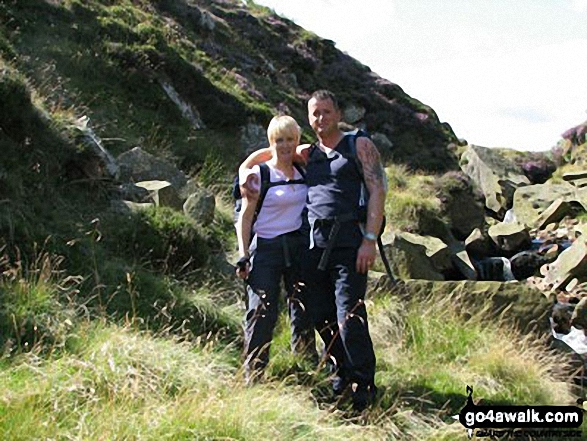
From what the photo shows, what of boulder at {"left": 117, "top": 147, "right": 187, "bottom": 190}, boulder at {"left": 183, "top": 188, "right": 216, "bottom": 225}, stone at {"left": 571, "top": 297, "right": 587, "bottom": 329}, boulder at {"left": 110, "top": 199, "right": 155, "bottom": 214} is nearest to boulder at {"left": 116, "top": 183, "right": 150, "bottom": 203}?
boulder at {"left": 110, "top": 199, "right": 155, "bottom": 214}

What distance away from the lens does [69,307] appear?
16.3 feet

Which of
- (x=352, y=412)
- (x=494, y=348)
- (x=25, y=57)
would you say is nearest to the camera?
(x=352, y=412)

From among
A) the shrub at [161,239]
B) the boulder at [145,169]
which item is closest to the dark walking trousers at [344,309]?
→ the shrub at [161,239]

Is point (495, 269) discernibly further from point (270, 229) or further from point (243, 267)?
point (243, 267)

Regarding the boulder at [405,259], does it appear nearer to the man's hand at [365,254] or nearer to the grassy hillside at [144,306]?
the grassy hillside at [144,306]

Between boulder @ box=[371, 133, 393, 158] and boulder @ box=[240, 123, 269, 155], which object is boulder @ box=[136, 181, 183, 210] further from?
boulder @ box=[371, 133, 393, 158]

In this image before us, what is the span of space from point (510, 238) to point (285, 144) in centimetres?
1403

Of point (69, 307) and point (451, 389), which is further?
point (451, 389)

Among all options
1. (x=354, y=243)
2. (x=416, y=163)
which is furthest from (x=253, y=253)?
(x=416, y=163)

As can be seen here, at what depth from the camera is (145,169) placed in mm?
8875

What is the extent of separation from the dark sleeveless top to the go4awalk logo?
160 cm

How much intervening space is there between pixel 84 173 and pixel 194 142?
4.52m

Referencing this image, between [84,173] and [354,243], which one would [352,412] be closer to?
[354,243]

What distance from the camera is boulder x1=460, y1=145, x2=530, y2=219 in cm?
2303
